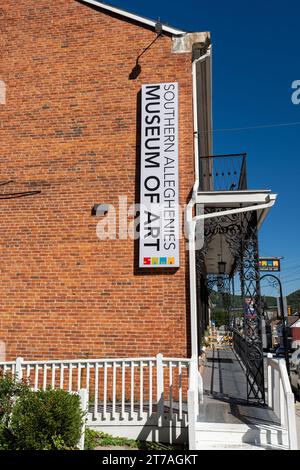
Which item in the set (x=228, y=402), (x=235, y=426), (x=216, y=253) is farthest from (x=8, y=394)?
(x=216, y=253)

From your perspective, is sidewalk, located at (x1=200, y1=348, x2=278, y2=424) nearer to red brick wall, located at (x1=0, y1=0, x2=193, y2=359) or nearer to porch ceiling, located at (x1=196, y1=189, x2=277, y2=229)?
red brick wall, located at (x1=0, y1=0, x2=193, y2=359)

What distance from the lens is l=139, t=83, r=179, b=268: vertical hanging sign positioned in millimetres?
7320

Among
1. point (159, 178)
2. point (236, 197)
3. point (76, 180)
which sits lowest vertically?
point (236, 197)

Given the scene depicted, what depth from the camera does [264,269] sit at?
1352 cm

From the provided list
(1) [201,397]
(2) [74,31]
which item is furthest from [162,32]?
(1) [201,397]

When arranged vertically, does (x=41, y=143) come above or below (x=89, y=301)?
above

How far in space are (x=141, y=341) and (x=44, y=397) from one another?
246 cm

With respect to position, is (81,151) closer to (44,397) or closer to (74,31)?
(74,31)

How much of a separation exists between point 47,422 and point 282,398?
3084mm

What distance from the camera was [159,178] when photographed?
299 inches

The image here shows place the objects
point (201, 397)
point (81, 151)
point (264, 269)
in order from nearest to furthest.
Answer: point (201, 397) < point (81, 151) < point (264, 269)

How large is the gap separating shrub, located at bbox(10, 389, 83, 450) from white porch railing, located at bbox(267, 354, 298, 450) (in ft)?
8.36

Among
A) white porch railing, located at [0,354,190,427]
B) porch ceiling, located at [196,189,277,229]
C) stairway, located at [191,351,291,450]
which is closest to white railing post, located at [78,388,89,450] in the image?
white porch railing, located at [0,354,190,427]

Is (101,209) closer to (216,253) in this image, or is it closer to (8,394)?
(8,394)
